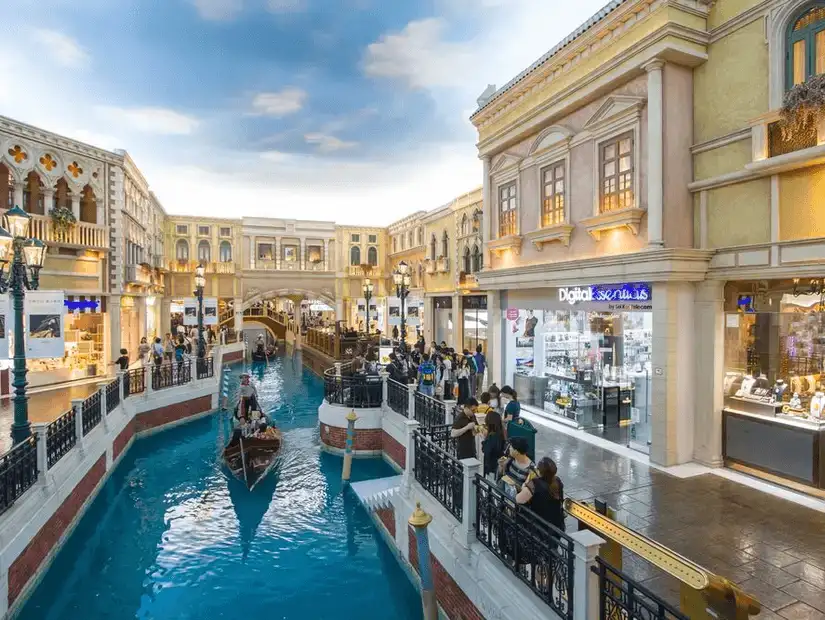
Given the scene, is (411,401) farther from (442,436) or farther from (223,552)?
(223,552)

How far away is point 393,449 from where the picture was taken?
39.1 feet

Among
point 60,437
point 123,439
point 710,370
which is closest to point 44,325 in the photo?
point 60,437

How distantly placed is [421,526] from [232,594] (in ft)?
11.4

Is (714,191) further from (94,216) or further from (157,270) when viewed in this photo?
(157,270)

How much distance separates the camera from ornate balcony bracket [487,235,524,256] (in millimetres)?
12367

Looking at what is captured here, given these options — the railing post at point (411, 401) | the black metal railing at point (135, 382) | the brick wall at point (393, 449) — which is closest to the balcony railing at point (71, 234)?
the black metal railing at point (135, 382)

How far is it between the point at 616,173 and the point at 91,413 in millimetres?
12007

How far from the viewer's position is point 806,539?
5.74 meters

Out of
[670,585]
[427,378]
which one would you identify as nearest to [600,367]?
[427,378]

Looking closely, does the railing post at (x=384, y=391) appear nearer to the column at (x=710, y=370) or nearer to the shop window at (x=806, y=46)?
the column at (x=710, y=370)

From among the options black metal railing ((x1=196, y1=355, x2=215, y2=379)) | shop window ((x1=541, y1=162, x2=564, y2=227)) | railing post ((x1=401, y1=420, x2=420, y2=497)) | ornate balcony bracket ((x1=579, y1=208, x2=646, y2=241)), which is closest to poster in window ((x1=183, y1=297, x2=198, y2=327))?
black metal railing ((x1=196, y1=355, x2=215, y2=379))

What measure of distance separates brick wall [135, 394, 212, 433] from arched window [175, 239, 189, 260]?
20.9 meters

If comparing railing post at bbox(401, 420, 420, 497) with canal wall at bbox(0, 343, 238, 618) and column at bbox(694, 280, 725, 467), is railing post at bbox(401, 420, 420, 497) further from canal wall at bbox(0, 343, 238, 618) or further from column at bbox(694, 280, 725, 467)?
canal wall at bbox(0, 343, 238, 618)

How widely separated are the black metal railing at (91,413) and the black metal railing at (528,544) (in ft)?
28.8
